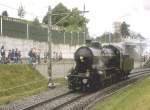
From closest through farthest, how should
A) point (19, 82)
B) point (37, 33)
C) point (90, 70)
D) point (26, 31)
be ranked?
1. point (90, 70)
2. point (19, 82)
3. point (26, 31)
4. point (37, 33)

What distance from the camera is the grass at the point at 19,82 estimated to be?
28867 millimetres

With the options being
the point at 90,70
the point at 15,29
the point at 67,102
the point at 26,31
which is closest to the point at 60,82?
the point at 90,70

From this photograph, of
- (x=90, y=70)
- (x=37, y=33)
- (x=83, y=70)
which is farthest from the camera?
(x=37, y=33)

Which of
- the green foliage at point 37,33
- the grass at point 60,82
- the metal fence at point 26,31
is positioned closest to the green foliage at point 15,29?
the metal fence at point 26,31

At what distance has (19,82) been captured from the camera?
32062 millimetres

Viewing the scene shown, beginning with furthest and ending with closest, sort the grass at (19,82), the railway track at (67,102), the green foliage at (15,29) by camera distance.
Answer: the green foliage at (15,29)
the grass at (19,82)
the railway track at (67,102)

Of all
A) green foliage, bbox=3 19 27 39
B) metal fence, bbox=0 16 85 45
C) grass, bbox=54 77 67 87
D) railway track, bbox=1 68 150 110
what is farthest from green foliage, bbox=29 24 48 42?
railway track, bbox=1 68 150 110

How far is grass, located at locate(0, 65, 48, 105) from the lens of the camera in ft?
94.7

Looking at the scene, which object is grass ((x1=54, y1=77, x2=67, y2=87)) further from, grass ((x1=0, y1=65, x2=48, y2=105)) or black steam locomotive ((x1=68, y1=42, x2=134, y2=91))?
black steam locomotive ((x1=68, y1=42, x2=134, y2=91))

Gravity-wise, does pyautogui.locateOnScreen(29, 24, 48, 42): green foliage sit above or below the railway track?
above

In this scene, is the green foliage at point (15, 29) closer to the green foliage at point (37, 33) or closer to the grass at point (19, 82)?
the green foliage at point (37, 33)

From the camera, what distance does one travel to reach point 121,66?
1431 inches

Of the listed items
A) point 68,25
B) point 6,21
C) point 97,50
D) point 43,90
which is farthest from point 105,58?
point 68,25

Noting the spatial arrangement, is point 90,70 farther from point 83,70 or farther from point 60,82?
point 60,82
